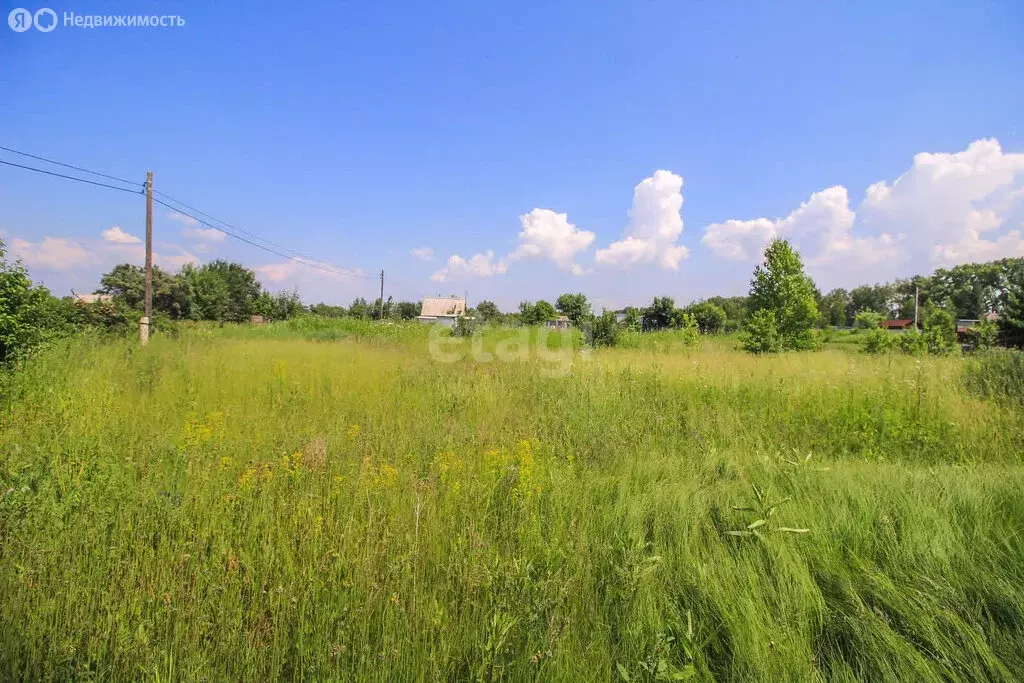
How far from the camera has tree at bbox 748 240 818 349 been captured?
15844 mm

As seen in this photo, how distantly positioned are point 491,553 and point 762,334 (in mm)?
16744

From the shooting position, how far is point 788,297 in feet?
52.3

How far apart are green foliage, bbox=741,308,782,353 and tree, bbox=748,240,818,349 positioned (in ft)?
0.47

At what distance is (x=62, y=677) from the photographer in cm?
141

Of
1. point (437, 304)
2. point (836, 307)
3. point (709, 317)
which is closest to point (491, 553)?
point (709, 317)

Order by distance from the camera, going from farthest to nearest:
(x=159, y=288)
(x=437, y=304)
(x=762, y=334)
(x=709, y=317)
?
(x=437, y=304) → (x=709, y=317) → (x=159, y=288) → (x=762, y=334)

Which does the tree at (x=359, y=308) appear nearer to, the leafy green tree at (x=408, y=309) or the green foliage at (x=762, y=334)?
→ the leafy green tree at (x=408, y=309)

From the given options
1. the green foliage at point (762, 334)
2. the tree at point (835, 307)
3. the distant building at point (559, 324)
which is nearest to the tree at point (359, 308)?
the distant building at point (559, 324)

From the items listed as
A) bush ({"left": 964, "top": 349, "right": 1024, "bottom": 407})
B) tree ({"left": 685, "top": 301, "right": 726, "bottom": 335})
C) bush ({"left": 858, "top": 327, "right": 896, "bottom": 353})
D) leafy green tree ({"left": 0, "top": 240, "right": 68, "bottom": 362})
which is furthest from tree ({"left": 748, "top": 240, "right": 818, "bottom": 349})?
tree ({"left": 685, "top": 301, "right": 726, "bottom": 335})

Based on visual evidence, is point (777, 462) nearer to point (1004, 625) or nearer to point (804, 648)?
point (1004, 625)

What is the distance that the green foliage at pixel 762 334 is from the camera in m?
15.2

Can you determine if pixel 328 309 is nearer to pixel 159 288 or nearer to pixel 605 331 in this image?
pixel 159 288

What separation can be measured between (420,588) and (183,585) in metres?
1.07

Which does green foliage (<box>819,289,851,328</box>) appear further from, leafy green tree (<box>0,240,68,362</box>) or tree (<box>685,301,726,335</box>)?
leafy green tree (<box>0,240,68,362</box>)
